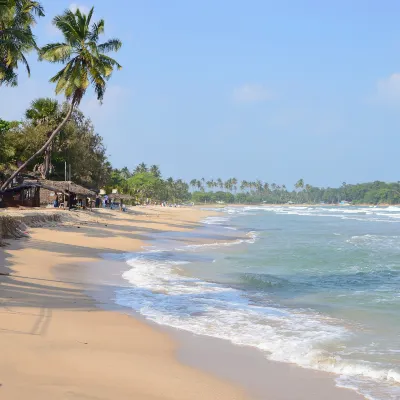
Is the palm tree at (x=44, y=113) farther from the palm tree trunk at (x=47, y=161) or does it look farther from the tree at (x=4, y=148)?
the tree at (x=4, y=148)

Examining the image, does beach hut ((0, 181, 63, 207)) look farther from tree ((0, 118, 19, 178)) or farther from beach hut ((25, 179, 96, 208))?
tree ((0, 118, 19, 178))

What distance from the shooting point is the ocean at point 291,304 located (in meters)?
6.76

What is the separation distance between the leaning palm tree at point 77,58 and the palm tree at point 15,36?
1.70 m

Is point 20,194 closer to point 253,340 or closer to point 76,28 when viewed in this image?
point 76,28

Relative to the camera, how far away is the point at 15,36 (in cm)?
2000

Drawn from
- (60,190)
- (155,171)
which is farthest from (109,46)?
(155,171)

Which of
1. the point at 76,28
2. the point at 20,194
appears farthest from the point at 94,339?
the point at 20,194

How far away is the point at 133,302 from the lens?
9.88 metres

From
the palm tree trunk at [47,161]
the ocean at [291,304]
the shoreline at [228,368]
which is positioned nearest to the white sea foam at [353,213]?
the palm tree trunk at [47,161]

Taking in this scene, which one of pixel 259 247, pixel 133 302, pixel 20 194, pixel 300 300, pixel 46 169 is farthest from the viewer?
pixel 46 169

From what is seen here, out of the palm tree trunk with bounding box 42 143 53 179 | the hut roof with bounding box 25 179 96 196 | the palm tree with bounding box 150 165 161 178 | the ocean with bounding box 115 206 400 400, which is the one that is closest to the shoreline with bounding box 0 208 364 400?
the ocean with bounding box 115 206 400 400

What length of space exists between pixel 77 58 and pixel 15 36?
19.5 ft

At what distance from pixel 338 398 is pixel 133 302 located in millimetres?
→ 5341

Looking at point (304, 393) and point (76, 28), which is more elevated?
point (76, 28)
